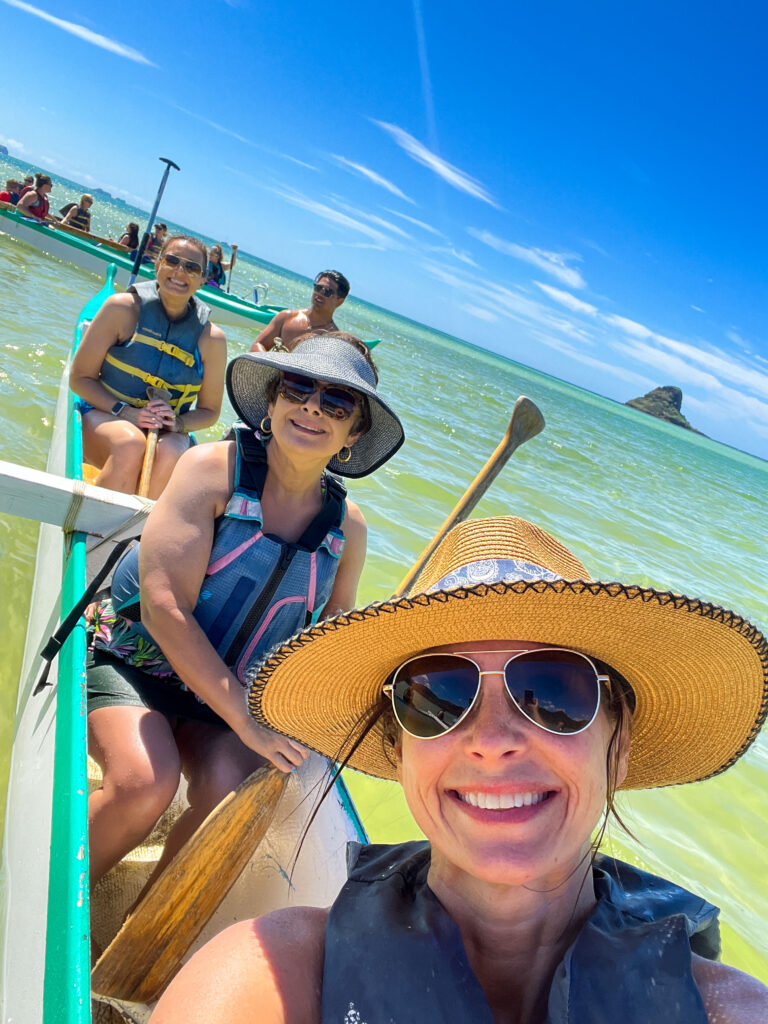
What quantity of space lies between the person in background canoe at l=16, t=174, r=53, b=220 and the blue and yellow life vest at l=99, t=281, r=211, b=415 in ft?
47.9

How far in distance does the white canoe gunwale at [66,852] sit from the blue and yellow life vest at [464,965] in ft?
1.81

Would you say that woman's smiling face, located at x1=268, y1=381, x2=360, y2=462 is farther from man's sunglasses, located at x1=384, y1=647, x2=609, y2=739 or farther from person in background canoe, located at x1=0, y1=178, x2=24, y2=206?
person in background canoe, located at x1=0, y1=178, x2=24, y2=206

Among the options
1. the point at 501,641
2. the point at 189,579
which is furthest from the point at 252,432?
the point at 501,641

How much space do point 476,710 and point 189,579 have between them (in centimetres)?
116

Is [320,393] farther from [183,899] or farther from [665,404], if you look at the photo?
[665,404]

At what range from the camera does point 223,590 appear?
2.17 meters

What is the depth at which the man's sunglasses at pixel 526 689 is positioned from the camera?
119 centimetres

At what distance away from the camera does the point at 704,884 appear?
3586 millimetres

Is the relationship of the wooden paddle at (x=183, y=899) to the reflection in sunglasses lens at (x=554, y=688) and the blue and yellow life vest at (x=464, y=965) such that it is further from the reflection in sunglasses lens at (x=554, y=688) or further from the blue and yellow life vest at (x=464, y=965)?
the reflection in sunglasses lens at (x=554, y=688)

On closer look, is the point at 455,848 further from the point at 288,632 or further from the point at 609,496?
the point at 609,496

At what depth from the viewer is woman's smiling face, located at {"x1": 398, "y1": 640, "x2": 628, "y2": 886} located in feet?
3.76

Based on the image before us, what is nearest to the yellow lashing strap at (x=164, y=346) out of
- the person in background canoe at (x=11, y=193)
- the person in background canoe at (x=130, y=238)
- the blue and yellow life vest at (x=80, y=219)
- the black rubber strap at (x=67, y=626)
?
the black rubber strap at (x=67, y=626)

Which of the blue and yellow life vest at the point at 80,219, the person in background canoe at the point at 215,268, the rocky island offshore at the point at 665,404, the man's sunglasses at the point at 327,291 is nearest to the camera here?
the man's sunglasses at the point at 327,291

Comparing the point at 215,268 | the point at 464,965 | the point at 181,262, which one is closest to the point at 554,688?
the point at 464,965
